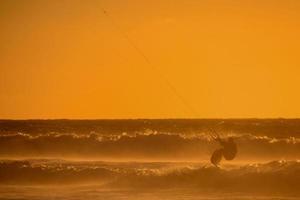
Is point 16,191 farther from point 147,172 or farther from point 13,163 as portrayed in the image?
point 13,163

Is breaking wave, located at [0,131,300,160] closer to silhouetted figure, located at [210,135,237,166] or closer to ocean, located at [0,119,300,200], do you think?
ocean, located at [0,119,300,200]

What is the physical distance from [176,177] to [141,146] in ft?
51.5

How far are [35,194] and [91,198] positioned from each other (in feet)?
Result: 7.77

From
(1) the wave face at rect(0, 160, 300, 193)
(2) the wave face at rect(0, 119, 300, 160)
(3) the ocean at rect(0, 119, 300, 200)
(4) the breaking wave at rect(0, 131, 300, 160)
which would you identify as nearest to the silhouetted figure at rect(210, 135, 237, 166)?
(3) the ocean at rect(0, 119, 300, 200)

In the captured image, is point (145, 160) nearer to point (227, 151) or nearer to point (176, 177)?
point (176, 177)

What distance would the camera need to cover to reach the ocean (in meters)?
27.1

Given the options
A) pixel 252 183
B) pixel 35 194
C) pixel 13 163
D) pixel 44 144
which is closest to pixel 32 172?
pixel 13 163

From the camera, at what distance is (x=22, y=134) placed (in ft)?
164

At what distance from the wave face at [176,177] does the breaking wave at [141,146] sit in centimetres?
977

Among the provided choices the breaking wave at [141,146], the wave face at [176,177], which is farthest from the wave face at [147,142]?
the wave face at [176,177]

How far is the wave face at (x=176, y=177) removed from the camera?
28109 mm

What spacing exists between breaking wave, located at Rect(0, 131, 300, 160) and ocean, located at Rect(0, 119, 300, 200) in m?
0.05

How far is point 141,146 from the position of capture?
45281mm

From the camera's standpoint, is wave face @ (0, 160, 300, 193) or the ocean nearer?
the ocean
